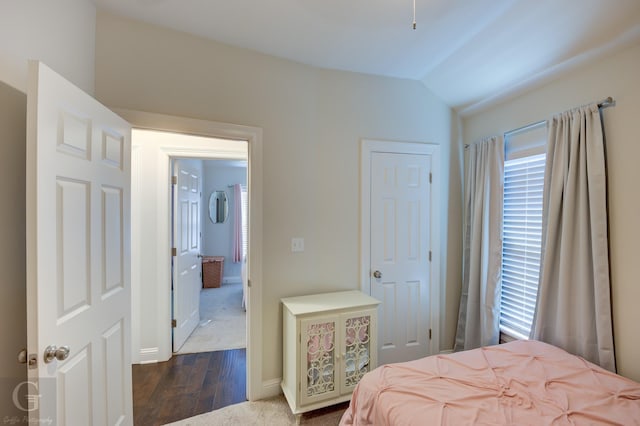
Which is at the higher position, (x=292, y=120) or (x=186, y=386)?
(x=292, y=120)

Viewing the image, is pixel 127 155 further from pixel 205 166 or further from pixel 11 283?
pixel 205 166

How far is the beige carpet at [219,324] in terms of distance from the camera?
3020 mm

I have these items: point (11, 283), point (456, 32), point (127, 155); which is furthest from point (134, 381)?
point (456, 32)

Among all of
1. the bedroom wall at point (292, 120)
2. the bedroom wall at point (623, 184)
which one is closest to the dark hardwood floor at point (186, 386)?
the bedroom wall at point (292, 120)

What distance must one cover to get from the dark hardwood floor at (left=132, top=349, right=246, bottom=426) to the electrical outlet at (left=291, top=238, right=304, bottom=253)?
1.25 meters

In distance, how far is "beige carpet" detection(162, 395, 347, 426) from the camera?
191 cm

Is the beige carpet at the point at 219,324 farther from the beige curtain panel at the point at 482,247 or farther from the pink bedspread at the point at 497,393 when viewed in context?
the beige curtain panel at the point at 482,247

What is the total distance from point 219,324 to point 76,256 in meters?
2.75

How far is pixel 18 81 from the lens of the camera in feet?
3.75

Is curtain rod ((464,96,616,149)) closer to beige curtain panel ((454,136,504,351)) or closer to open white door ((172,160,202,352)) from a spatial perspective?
beige curtain panel ((454,136,504,351))

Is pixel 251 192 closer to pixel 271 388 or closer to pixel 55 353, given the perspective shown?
pixel 55 353

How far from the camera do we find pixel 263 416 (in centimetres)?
198

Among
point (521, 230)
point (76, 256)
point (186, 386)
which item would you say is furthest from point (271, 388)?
point (521, 230)

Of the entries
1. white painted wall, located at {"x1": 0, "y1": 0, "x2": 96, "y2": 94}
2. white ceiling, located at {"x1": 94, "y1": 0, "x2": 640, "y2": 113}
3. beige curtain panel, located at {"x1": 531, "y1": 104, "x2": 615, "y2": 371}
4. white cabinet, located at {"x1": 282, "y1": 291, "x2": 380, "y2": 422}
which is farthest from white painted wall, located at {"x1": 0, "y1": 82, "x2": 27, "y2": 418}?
beige curtain panel, located at {"x1": 531, "y1": 104, "x2": 615, "y2": 371}
